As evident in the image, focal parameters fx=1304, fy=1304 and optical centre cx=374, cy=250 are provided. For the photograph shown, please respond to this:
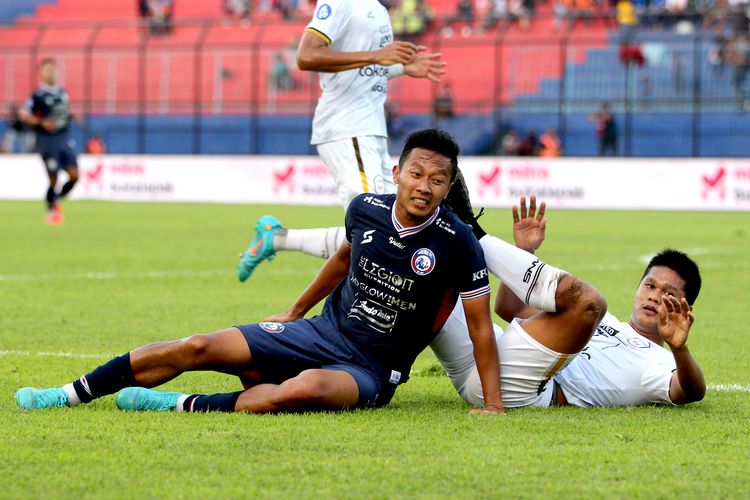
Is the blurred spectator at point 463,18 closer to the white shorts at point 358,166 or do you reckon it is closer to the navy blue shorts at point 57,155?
the navy blue shorts at point 57,155

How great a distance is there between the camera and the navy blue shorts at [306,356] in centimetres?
589

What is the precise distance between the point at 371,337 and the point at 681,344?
4.52ft

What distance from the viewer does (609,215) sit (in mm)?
25281

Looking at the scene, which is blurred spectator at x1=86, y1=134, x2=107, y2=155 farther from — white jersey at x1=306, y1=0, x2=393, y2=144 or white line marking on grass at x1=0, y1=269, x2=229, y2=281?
white jersey at x1=306, y1=0, x2=393, y2=144

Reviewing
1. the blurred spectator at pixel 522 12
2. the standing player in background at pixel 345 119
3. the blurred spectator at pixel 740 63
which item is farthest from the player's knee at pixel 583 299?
the blurred spectator at pixel 522 12

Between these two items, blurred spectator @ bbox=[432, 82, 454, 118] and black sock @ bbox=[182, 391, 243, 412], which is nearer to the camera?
black sock @ bbox=[182, 391, 243, 412]

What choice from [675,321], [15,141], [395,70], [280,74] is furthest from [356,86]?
[15,141]

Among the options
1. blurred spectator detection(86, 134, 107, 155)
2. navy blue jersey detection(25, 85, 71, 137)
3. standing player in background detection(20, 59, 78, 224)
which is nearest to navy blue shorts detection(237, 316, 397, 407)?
standing player in background detection(20, 59, 78, 224)

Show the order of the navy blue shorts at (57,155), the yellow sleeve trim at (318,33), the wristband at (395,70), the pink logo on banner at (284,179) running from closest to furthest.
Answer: the yellow sleeve trim at (318,33) → the wristband at (395,70) → the navy blue shorts at (57,155) → the pink logo on banner at (284,179)

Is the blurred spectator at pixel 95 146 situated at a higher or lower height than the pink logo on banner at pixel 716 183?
higher

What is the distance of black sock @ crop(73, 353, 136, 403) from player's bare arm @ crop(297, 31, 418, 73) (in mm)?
2875

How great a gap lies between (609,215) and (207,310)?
16.4 metres

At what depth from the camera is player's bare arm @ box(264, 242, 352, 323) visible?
6.51 metres

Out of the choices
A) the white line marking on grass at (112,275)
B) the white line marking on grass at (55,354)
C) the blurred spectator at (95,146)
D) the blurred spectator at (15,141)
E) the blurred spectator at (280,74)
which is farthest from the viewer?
the blurred spectator at (15,141)
